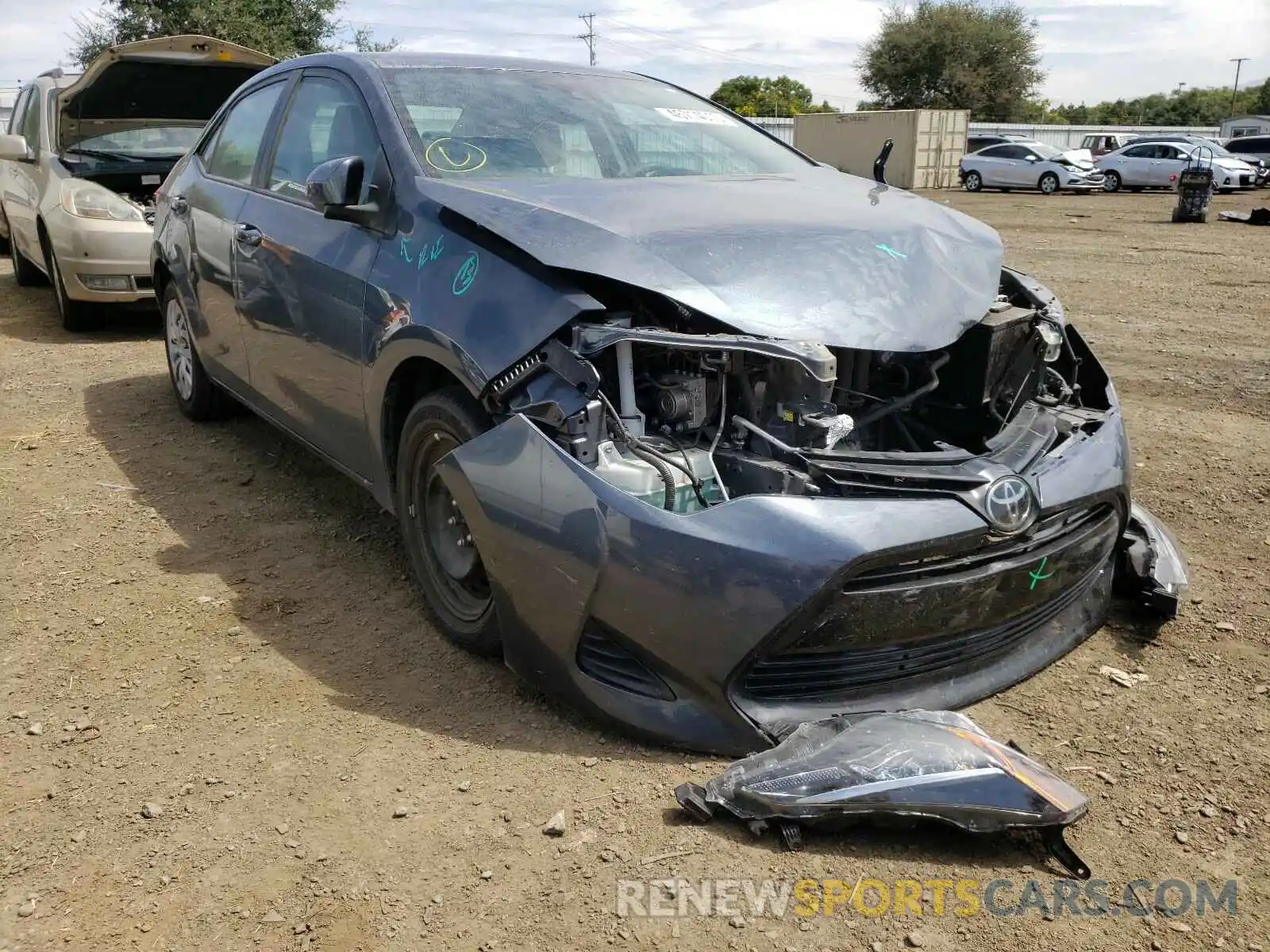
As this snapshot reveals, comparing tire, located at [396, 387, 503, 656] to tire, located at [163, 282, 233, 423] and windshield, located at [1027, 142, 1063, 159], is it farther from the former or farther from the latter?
windshield, located at [1027, 142, 1063, 159]

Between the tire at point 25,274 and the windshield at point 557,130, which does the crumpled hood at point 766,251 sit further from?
the tire at point 25,274

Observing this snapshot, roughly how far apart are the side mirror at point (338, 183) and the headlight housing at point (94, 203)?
17.5ft

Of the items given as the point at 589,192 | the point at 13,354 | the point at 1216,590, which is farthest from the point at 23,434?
the point at 1216,590

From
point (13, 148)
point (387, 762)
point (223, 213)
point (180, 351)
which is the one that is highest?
point (13, 148)

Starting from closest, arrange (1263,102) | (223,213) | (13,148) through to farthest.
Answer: (223,213), (13,148), (1263,102)

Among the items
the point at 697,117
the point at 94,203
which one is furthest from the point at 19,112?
the point at 697,117

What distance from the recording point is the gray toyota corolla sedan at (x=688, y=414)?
2.52 metres

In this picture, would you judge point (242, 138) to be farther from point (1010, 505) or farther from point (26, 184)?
point (26, 184)

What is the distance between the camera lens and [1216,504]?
437cm

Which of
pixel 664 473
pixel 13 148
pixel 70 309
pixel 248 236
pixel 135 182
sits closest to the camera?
pixel 664 473

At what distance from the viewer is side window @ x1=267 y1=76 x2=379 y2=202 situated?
3629 mm

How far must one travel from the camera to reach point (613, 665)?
267 centimetres

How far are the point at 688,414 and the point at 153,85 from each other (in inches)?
302

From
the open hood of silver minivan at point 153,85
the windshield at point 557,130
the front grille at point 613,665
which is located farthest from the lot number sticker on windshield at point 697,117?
the open hood of silver minivan at point 153,85
